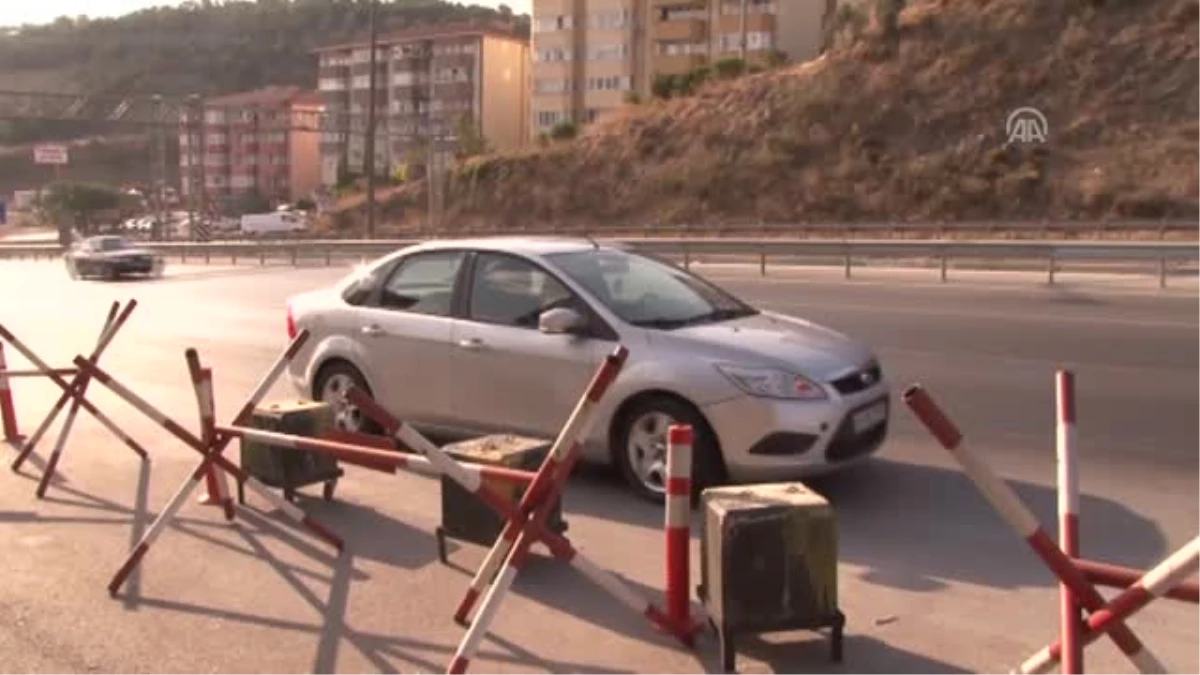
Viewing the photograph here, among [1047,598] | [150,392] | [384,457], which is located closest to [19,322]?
[150,392]

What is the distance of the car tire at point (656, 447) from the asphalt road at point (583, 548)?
0.52ft

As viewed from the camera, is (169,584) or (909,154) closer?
(169,584)

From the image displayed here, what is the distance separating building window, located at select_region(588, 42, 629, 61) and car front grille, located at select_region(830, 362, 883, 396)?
88.6 metres

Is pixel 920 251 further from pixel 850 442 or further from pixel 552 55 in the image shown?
pixel 552 55

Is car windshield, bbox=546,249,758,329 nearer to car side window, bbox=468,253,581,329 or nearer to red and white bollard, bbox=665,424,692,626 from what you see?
car side window, bbox=468,253,581,329

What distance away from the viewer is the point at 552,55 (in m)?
96.8

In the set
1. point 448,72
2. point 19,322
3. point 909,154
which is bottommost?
point 19,322

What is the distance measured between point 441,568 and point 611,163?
173ft

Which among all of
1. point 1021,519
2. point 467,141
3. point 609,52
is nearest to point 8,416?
point 1021,519

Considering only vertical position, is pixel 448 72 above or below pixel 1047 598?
above

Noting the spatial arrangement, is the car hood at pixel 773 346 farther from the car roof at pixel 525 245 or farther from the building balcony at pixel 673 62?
the building balcony at pixel 673 62

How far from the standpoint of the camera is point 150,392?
11461mm

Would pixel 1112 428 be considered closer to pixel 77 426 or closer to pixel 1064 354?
pixel 1064 354

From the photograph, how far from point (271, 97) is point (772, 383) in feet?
414
